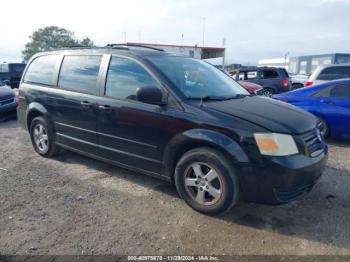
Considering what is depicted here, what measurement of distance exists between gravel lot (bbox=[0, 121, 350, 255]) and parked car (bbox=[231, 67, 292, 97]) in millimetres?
9583

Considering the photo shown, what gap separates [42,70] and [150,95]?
2.83 m

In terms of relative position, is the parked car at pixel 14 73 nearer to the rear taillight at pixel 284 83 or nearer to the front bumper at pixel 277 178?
the rear taillight at pixel 284 83

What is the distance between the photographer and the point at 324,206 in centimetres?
378

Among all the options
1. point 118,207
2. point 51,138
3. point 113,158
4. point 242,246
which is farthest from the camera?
point 51,138

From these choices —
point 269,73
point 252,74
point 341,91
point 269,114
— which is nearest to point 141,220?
point 269,114

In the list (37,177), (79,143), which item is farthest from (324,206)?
(37,177)

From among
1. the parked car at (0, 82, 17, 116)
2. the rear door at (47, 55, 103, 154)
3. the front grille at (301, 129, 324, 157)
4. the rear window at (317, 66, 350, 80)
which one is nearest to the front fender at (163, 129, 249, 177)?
the front grille at (301, 129, 324, 157)

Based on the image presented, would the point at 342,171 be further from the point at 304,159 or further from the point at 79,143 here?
the point at 79,143

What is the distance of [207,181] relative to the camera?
345 centimetres

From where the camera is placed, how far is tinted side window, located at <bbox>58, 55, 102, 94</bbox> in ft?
14.8

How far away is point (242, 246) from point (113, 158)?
208cm

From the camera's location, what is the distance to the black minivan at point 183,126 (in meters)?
3.21

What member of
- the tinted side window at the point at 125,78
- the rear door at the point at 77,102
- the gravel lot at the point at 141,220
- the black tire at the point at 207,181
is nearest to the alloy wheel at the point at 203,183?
the black tire at the point at 207,181

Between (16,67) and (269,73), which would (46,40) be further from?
(269,73)
